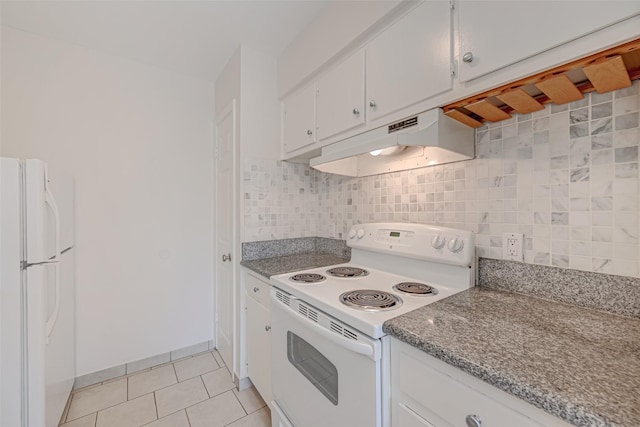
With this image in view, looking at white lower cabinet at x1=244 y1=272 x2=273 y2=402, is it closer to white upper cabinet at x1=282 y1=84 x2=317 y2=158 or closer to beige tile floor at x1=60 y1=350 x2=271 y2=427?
beige tile floor at x1=60 y1=350 x2=271 y2=427

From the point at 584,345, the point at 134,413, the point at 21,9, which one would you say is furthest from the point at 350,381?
the point at 21,9

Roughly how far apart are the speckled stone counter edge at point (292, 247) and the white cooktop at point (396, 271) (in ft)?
1.38

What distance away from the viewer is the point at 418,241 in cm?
131

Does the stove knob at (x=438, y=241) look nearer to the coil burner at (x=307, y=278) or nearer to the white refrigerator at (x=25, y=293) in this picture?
the coil burner at (x=307, y=278)

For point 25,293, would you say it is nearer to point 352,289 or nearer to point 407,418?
point 352,289

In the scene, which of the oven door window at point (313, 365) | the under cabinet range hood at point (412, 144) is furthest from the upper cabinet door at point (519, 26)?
the oven door window at point (313, 365)

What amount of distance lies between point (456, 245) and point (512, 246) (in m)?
0.21

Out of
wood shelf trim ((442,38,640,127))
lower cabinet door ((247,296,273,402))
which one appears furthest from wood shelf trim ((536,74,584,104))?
lower cabinet door ((247,296,273,402))

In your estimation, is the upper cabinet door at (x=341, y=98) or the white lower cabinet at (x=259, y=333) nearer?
the upper cabinet door at (x=341, y=98)

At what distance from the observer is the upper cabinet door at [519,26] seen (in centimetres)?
67

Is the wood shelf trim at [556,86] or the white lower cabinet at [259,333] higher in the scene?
the wood shelf trim at [556,86]

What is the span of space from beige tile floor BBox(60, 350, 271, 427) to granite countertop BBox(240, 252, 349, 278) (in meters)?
0.89

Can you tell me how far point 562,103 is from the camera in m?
0.97

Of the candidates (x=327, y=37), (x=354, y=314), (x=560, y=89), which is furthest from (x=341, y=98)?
(x=354, y=314)
